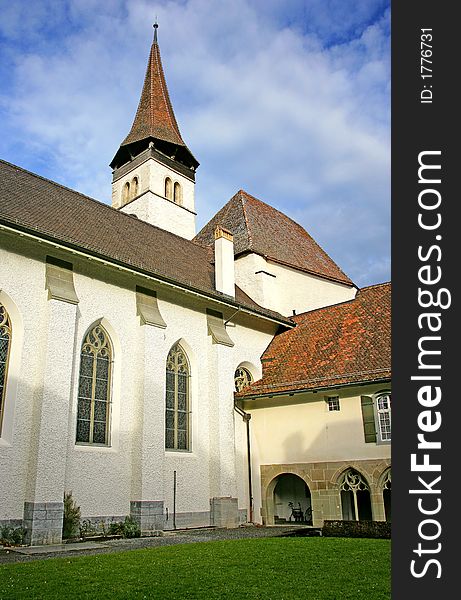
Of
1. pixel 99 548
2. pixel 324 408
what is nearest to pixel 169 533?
pixel 99 548

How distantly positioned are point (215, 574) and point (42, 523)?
578cm

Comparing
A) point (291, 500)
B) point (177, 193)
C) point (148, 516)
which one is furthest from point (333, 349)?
point (177, 193)

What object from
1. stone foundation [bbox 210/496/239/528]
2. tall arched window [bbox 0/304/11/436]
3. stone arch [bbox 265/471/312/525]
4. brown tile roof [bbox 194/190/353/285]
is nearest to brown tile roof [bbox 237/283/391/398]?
stone foundation [bbox 210/496/239/528]

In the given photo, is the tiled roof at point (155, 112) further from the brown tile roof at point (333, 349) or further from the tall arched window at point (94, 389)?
the tall arched window at point (94, 389)

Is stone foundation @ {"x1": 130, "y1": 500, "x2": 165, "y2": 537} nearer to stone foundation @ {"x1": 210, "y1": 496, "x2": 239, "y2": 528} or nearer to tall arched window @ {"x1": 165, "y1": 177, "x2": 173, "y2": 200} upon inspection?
stone foundation @ {"x1": 210, "y1": 496, "x2": 239, "y2": 528}

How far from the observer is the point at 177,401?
16.4 metres

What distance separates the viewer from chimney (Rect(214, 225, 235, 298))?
19047mm

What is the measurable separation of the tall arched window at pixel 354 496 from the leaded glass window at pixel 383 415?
4.55 feet

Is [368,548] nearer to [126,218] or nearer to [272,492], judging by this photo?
[272,492]

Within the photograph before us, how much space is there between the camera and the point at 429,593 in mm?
3285

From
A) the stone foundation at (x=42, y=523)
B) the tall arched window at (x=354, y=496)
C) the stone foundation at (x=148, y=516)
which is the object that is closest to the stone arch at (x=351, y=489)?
the tall arched window at (x=354, y=496)

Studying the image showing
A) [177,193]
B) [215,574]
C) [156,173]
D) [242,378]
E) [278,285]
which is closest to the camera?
[215,574]

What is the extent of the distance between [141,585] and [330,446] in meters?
10.2

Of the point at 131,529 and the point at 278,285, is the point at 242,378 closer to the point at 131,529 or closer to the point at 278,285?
the point at 278,285
